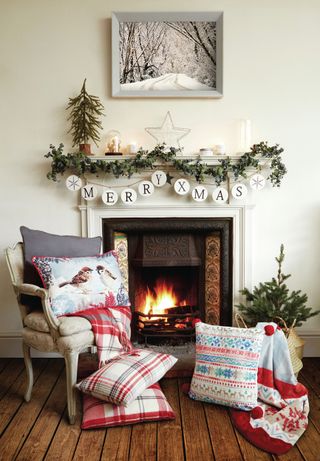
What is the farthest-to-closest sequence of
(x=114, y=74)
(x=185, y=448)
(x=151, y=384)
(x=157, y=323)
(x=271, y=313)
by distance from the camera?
1. (x=157, y=323)
2. (x=114, y=74)
3. (x=271, y=313)
4. (x=151, y=384)
5. (x=185, y=448)

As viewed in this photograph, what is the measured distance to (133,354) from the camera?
2488 mm

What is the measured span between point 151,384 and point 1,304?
4.60ft

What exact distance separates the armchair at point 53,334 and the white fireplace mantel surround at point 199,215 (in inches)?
28.7

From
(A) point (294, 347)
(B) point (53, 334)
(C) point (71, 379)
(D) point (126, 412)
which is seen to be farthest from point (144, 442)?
(A) point (294, 347)

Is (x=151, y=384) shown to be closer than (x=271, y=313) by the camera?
Yes

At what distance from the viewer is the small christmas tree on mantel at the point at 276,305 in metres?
2.80

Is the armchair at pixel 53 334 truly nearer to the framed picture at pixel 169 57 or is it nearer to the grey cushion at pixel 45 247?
the grey cushion at pixel 45 247

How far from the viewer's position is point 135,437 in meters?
2.07

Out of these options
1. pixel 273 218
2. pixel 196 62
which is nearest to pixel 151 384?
pixel 273 218

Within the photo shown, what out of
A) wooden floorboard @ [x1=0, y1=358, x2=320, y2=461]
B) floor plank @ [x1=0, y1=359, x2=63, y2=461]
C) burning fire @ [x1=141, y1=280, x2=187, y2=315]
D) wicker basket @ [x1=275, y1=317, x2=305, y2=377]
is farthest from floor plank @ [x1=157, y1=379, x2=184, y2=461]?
burning fire @ [x1=141, y1=280, x2=187, y2=315]

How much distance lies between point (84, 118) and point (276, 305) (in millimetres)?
1809

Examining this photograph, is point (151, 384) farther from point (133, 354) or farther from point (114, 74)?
point (114, 74)

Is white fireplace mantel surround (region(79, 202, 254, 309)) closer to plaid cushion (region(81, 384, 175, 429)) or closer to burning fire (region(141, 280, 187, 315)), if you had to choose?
burning fire (region(141, 280, 187, 315))

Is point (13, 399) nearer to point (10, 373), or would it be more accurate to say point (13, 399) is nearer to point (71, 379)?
point (10, 373)
